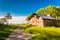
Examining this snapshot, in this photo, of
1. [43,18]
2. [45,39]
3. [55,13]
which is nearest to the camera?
[45,39]

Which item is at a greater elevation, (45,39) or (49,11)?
(49,11)

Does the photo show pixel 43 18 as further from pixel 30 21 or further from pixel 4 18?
pixel 4 18

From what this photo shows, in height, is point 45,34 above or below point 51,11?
below

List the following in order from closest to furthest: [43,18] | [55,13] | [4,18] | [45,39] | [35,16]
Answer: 1. [45,39]
2. [43,18]
3. [35,16]
4. [55,13]
5. [4,18]

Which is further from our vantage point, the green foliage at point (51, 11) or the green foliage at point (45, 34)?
the green foliage at point (51, 11)

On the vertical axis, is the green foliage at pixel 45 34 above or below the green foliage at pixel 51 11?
below

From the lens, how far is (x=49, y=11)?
80688 millimetres

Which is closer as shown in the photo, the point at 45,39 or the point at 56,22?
the point at 45,39

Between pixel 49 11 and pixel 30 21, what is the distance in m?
32.3

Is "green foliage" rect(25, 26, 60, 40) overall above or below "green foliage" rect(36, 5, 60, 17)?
below

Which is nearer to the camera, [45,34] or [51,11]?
[45,34]

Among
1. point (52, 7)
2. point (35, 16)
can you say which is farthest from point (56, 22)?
point (52, 7)

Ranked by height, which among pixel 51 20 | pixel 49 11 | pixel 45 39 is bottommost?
pixel 45 39

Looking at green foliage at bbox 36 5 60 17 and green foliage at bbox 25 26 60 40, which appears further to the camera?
green foliage at bbox 36 5 60 17
